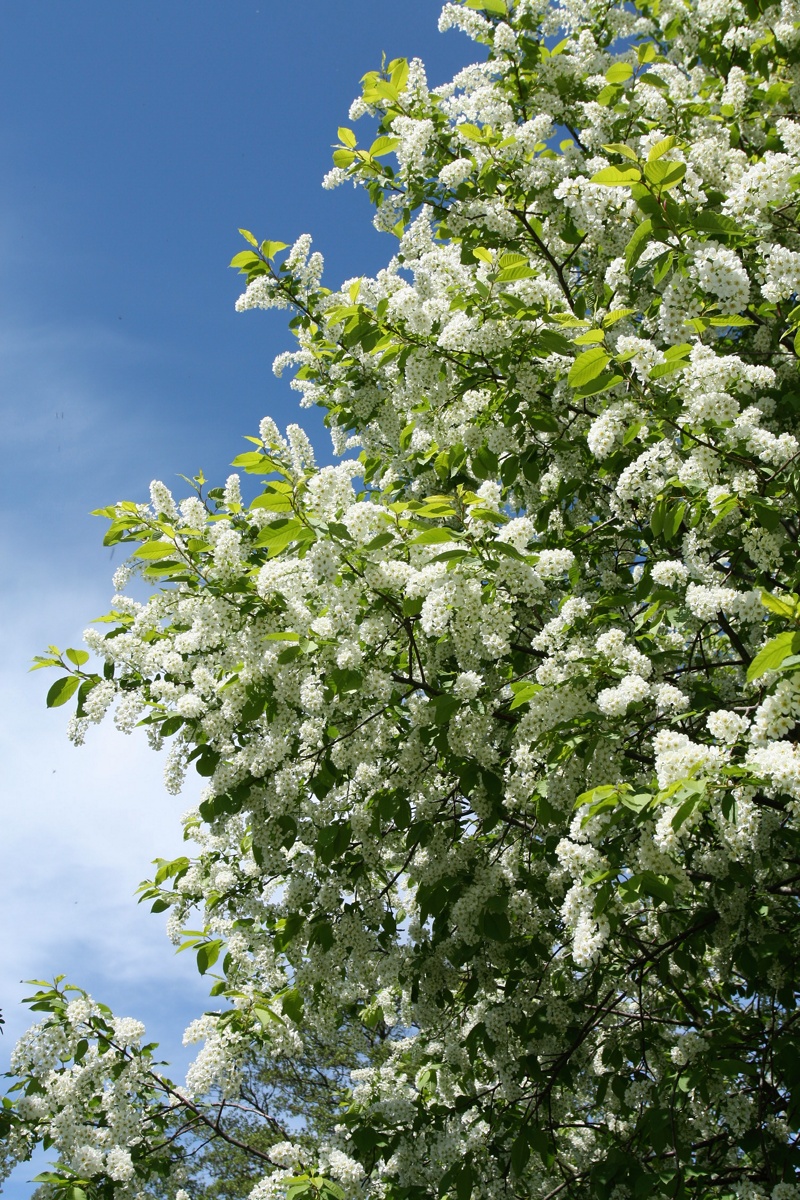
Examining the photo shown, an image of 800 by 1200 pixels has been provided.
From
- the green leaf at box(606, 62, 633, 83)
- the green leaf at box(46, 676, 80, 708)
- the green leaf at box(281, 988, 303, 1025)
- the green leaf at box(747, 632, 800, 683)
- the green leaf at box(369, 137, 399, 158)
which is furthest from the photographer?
the green leaf at box(369, 137, 399, 158)

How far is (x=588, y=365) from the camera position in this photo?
3398 millimetres

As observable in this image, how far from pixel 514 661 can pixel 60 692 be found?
2.46 meters

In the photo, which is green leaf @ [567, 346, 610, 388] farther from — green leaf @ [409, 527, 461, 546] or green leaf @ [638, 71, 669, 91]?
green leaf @ [638, 71, 669, 91]

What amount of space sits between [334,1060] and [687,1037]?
13.7m

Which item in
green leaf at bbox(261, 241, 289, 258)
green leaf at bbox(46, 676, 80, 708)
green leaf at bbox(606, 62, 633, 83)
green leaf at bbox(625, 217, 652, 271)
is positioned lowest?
green leaf at bbox(625, 217, 652, 271)

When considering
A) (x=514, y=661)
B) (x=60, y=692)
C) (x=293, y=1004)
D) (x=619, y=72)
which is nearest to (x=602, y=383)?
(x=514, y=661)

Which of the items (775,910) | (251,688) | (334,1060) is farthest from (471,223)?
(334,1060)

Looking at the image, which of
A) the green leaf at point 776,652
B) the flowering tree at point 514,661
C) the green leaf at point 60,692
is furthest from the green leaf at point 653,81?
the green leaf at point 60,692

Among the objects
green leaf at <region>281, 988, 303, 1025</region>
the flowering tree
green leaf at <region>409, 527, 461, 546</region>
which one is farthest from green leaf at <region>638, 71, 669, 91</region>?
green leaf at <region>281, 988, 303, 1025</region>

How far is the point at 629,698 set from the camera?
3.55 m

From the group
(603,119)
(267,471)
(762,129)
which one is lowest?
(267,471)

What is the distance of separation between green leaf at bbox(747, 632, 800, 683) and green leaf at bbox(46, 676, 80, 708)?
3491 mm

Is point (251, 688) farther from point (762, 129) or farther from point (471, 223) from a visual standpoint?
point (762, 129)

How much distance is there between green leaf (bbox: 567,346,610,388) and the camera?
339 cm
